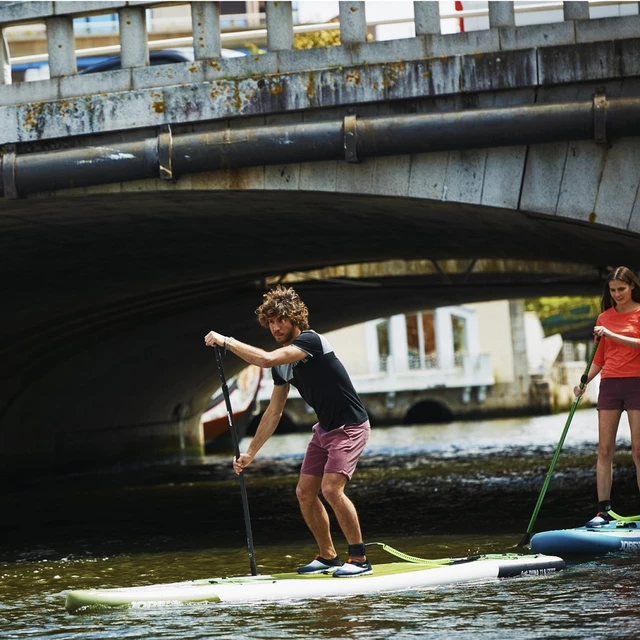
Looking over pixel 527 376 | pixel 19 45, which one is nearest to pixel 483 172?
pixel 19 45

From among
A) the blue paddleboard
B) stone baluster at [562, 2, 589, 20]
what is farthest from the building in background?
the blue paddleboard

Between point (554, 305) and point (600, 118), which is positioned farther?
point (554, 305)

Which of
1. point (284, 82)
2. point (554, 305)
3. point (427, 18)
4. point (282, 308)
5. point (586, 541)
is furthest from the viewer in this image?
point (554, 305)

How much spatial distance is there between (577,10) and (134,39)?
391 cm

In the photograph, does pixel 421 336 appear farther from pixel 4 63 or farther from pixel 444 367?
pixel 4 63

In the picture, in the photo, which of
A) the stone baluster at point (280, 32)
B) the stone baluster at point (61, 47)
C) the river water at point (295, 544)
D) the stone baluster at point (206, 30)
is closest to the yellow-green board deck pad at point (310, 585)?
the river water at point (295, 544)

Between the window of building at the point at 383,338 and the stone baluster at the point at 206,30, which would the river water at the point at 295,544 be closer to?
the stone baluster at the point at 206,30

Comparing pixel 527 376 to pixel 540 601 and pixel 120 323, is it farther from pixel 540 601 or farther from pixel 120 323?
pixel 540 601

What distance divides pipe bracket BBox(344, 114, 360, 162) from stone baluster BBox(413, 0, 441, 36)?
3.22 ft

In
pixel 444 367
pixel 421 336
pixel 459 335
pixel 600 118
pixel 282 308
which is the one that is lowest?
pixel 444 367

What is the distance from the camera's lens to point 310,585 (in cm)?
754

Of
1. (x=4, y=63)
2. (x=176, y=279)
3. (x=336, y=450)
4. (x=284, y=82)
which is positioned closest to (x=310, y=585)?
(x=336, y=450)

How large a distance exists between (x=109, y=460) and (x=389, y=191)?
15562mm

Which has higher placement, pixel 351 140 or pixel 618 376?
pixel 351 140
